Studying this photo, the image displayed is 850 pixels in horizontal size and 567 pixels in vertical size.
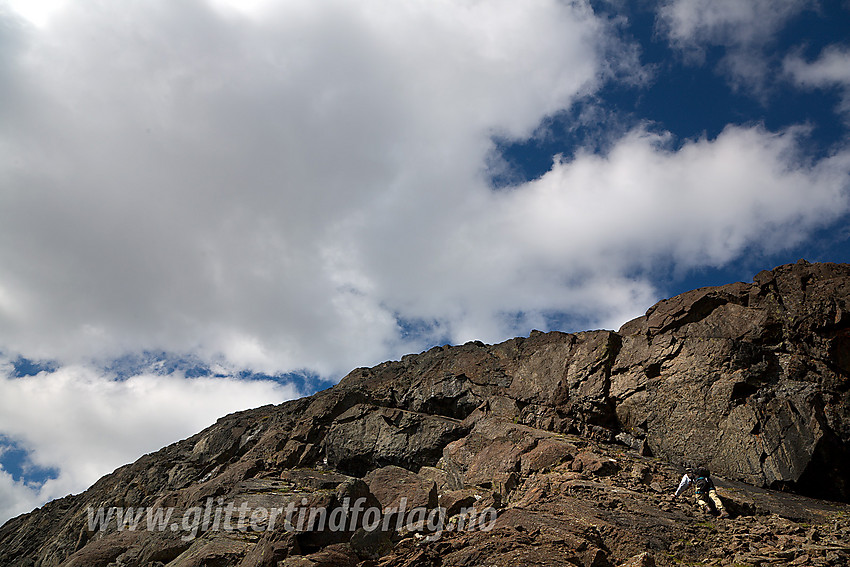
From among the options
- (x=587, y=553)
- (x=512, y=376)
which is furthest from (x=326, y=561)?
(x=512, y=376)

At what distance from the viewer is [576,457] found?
27859 mm

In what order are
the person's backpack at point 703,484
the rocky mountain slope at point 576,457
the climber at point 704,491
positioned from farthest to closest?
the person's backpack at point 703,484 < the climber at point 704,491 < the rocky mountain slope at point 576,457

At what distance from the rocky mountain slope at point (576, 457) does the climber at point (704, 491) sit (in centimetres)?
59

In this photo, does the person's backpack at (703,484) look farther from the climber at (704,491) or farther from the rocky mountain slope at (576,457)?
the rocky mountain slope at (576,457)

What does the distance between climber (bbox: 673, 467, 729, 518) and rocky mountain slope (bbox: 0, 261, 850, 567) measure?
1.94ft

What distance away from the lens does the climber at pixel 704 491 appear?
66.5ft

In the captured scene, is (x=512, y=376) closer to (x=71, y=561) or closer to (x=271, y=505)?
(x=271, y=505)

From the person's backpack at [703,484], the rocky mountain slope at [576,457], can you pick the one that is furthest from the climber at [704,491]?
the rocky mountain slope at [576,457]

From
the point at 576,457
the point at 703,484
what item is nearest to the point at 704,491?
the point at 703,484

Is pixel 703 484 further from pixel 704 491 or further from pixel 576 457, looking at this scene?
pixel 576 457

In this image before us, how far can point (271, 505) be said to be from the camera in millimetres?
31453

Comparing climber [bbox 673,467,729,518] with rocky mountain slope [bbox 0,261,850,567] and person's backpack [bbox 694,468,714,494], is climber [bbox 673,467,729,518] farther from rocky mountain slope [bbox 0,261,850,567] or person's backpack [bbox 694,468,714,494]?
rocky mountain slope [bbox 0,261,850,567]

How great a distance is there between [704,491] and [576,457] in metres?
7.36

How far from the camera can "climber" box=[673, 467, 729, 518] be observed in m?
20.3
